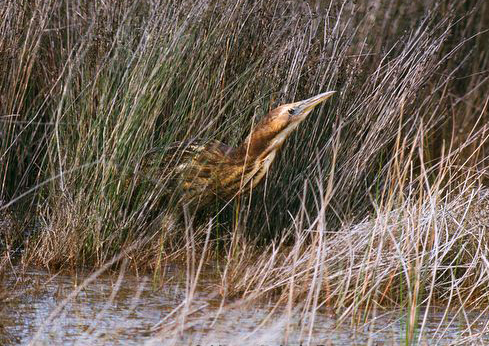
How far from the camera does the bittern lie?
397cm

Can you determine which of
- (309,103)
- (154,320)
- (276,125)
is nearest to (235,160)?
(276,125)

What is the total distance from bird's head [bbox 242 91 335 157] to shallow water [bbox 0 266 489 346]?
710 millimetres

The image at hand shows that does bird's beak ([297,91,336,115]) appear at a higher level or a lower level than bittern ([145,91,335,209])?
higher

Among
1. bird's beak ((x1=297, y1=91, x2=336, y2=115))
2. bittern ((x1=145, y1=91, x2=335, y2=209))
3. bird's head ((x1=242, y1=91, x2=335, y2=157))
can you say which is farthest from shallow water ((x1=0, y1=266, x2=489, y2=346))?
bird's beak ((x1=297, y1=91, x2=336, y2=115))

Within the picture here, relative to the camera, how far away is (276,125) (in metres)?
4.02

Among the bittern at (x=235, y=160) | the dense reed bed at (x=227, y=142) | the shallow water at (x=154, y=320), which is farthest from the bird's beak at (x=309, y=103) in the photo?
the shallow water at (x=154, y=320)

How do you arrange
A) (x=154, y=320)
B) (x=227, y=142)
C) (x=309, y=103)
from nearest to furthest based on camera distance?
1. (x=154, y=320)
2. (x=309, y=103)
3. (x=227, y=142)

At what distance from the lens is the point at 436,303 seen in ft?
11.7

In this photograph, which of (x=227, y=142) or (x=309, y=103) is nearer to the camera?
(x=309, y=103)

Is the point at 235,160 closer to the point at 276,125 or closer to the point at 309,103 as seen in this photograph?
the point at 276,125

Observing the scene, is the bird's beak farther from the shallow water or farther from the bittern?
the shallow water

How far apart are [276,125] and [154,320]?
46.7 inches

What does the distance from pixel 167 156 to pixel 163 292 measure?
2.23 ft

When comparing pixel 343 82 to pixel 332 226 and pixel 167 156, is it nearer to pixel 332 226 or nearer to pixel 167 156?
pixel 332 226
